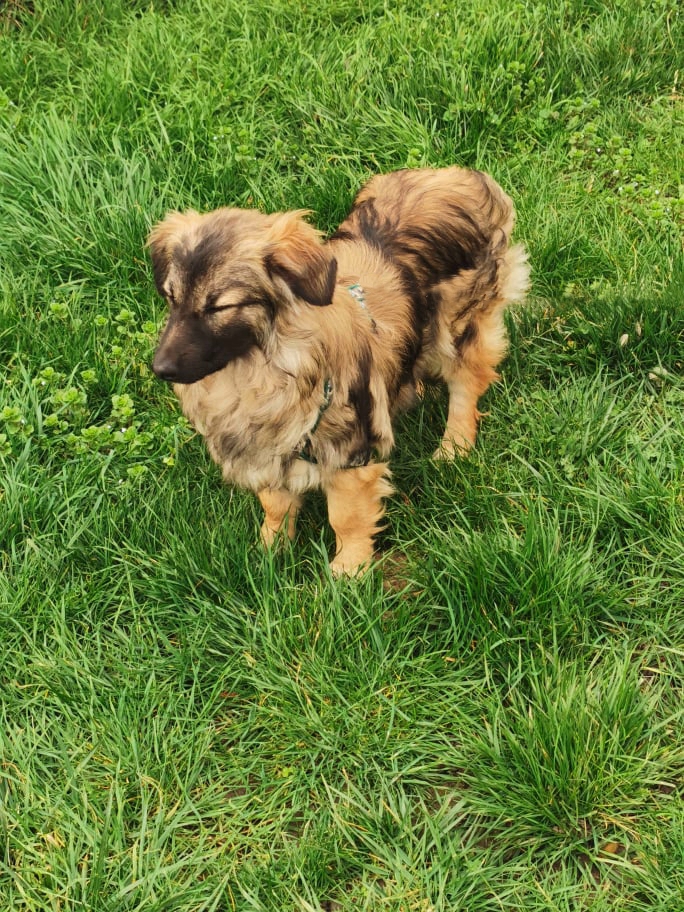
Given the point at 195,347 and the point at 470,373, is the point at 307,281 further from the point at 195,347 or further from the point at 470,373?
the point at 470,373

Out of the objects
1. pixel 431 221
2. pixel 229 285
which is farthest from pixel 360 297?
pixel 229 285

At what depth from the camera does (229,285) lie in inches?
93.5

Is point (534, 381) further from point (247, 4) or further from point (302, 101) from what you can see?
point (247, 4)

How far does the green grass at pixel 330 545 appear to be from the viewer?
2371 mm

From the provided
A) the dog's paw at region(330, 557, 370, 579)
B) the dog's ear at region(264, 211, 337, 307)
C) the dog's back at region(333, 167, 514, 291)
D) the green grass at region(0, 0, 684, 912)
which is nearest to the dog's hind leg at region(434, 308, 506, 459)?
the green grass at region(0, 0, 684, 912)

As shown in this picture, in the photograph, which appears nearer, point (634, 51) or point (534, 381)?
point (534, 381)

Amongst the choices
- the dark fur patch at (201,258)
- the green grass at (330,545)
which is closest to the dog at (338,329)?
the dark fur patch at (201,258)

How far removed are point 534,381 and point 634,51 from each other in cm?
230

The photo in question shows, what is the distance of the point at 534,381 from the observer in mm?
3562

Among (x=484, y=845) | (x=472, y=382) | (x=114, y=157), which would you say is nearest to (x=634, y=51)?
(x=472, y=382)

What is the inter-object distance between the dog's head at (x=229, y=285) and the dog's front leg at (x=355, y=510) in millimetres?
650

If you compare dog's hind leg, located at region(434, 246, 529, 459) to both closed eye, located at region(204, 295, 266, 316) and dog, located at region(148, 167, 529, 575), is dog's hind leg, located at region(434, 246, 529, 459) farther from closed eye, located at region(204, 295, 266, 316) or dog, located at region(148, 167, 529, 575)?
closed eye, located at region(204, 295, 266, 316)

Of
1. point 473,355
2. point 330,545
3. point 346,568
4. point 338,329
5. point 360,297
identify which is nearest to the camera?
point 338,329

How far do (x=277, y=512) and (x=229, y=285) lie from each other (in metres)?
0.98
